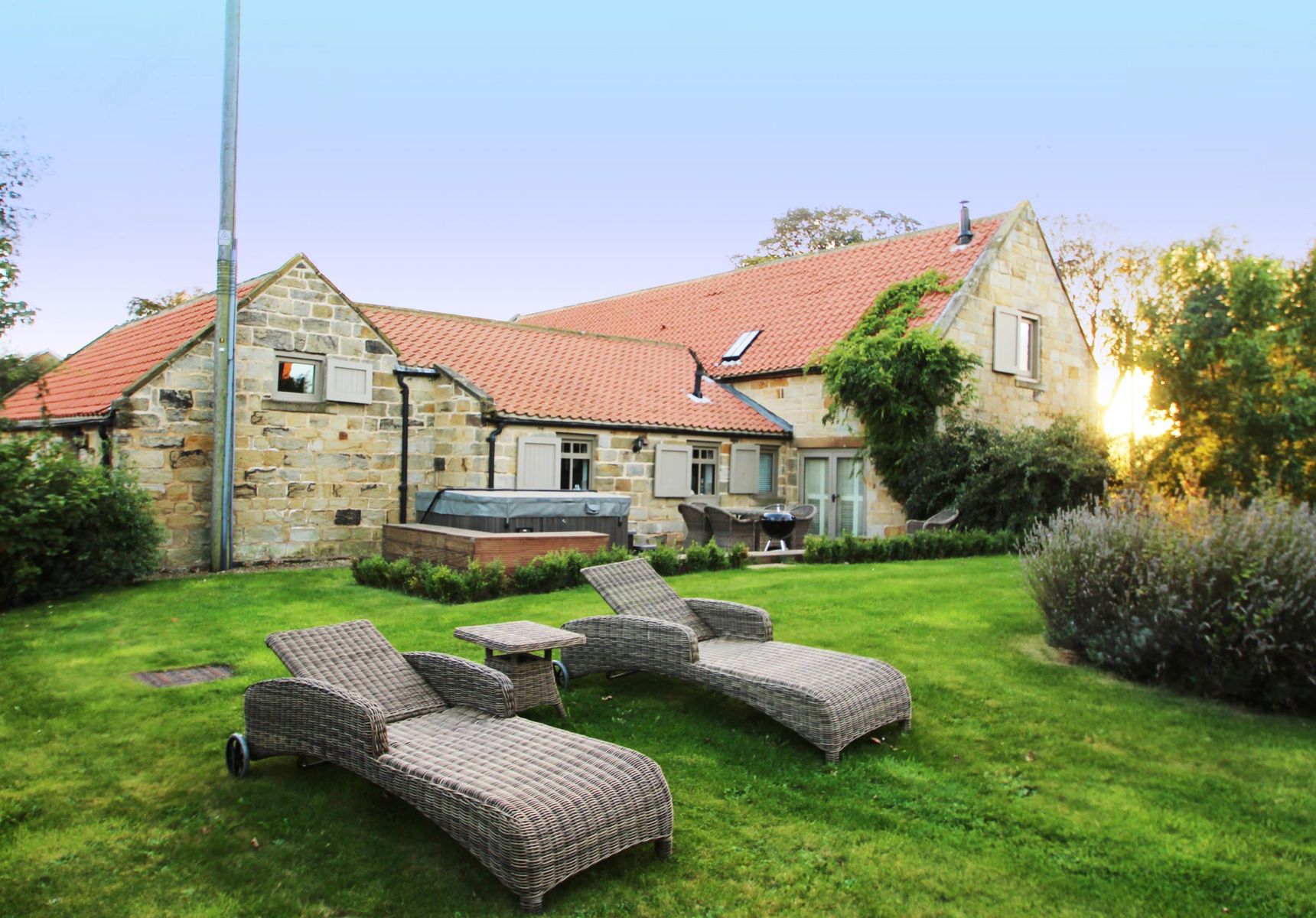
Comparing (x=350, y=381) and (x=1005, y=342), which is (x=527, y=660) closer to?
(x=350, y=381)

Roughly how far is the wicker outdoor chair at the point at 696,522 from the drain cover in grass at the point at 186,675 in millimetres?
9827

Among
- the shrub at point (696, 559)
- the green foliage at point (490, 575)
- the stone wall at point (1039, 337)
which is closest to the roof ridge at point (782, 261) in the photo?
the stone wall at point (1039, 337)

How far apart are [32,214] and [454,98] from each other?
11.5 m

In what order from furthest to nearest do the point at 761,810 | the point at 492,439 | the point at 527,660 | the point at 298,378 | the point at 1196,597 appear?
the point at 492,439, the point at 298,378, the point at 1196,597, the point at 527,660, the point at 761,810

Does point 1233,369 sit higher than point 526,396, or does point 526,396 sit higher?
point 1233,369

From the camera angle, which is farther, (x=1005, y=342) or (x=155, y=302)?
(x=155, y=302)

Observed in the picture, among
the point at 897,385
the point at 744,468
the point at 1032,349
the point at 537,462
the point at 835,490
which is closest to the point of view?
the point at 537,462

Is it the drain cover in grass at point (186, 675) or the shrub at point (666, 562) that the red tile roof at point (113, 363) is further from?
the shrub at point (666, 562)

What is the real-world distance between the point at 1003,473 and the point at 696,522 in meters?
5.77

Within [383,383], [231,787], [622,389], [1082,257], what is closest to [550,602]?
[231,787]

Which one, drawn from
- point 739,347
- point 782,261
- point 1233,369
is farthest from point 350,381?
point 1233,369

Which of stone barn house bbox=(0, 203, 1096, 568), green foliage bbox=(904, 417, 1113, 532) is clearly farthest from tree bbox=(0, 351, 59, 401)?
green foliage bbox=(904, 417, 1113, 532)

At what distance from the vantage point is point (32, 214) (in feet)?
19.7

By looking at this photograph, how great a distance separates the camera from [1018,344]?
19719 mm
